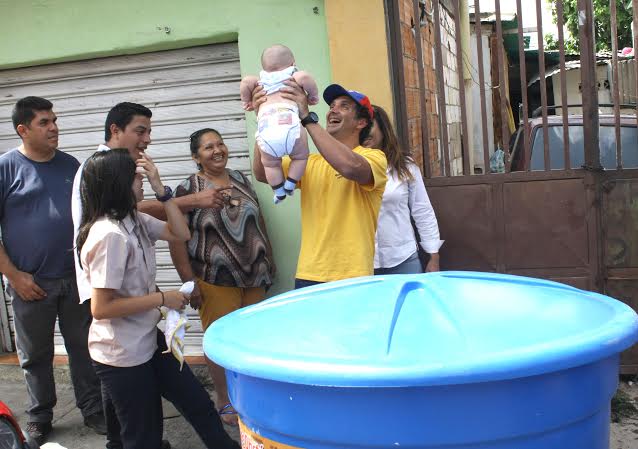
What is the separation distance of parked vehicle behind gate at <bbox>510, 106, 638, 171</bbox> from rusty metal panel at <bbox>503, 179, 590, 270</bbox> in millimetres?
167

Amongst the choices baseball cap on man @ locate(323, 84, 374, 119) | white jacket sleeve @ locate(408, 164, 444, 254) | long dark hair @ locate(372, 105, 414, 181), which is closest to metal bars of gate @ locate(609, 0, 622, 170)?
white jacket sleeve @ locate(408, 164, 444, 254)

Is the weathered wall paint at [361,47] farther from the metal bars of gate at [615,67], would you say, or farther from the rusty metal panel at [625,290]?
the rusty metal panel at [625,290]

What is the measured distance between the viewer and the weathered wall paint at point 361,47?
4.09m

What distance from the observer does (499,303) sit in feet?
5.52

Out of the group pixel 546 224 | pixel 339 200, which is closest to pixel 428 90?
pixel 546 224

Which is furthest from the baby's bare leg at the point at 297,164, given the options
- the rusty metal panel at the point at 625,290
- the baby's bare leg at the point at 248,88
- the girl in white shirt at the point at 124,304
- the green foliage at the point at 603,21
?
the green foliage at the point at 603,21

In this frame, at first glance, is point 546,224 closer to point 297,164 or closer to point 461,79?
point 461,79

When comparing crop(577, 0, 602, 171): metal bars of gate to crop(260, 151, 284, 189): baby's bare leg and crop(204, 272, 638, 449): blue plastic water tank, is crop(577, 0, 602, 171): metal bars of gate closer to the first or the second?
crop(260, 151, 284, 189): baby's bare leg

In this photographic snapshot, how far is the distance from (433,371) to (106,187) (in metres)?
1.96

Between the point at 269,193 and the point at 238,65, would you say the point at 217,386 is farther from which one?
the point at 238,65

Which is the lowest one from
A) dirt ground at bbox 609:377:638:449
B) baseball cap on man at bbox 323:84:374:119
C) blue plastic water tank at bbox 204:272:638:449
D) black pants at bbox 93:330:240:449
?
dirt ground at bbox 609:377:638:449

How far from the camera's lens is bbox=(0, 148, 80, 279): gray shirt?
→ 3.86 m

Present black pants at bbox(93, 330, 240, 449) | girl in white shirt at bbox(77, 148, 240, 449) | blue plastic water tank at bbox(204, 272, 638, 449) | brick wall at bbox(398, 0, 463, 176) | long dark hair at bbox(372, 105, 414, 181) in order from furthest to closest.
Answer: brick wall at bbox(398, 0, 463, 176) < long dark hair at bbox(372, 105, 414, 181) < black pants at bbox(93, 330, 240, 449) < girl in white shirt at bbox(77, 148, 240, 449) < blue plastic water tank at bbox(204, 272, 638, 449)

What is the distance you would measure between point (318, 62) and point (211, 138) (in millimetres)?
927
